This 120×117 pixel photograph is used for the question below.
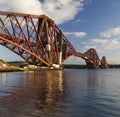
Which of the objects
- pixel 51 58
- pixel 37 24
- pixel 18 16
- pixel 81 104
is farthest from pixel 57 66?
pixel 81 104

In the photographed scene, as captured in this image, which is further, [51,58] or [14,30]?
[51,58]

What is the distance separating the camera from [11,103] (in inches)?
1049

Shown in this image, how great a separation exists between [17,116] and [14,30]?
10990cm

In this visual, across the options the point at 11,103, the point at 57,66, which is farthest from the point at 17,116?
the point at 57,66

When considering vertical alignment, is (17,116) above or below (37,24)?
below

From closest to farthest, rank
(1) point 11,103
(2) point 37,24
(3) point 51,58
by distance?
(1) point 11,103 → (2) point 37,24 → (3) point 51,58

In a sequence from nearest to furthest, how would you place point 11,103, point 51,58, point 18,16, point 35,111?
point 35,111
point 11,103
point 18,16
point 51,58

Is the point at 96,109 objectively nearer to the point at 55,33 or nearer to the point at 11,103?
the point at 11,103

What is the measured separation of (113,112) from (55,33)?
5694 inches

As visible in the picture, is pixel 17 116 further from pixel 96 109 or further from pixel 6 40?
pixel 6 40

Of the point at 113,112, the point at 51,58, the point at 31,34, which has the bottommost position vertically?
the point at 113,112

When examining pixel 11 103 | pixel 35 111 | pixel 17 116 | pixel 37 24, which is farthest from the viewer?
pixel 37 24

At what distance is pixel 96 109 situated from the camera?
24625mm

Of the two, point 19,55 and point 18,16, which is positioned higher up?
point 18,16
